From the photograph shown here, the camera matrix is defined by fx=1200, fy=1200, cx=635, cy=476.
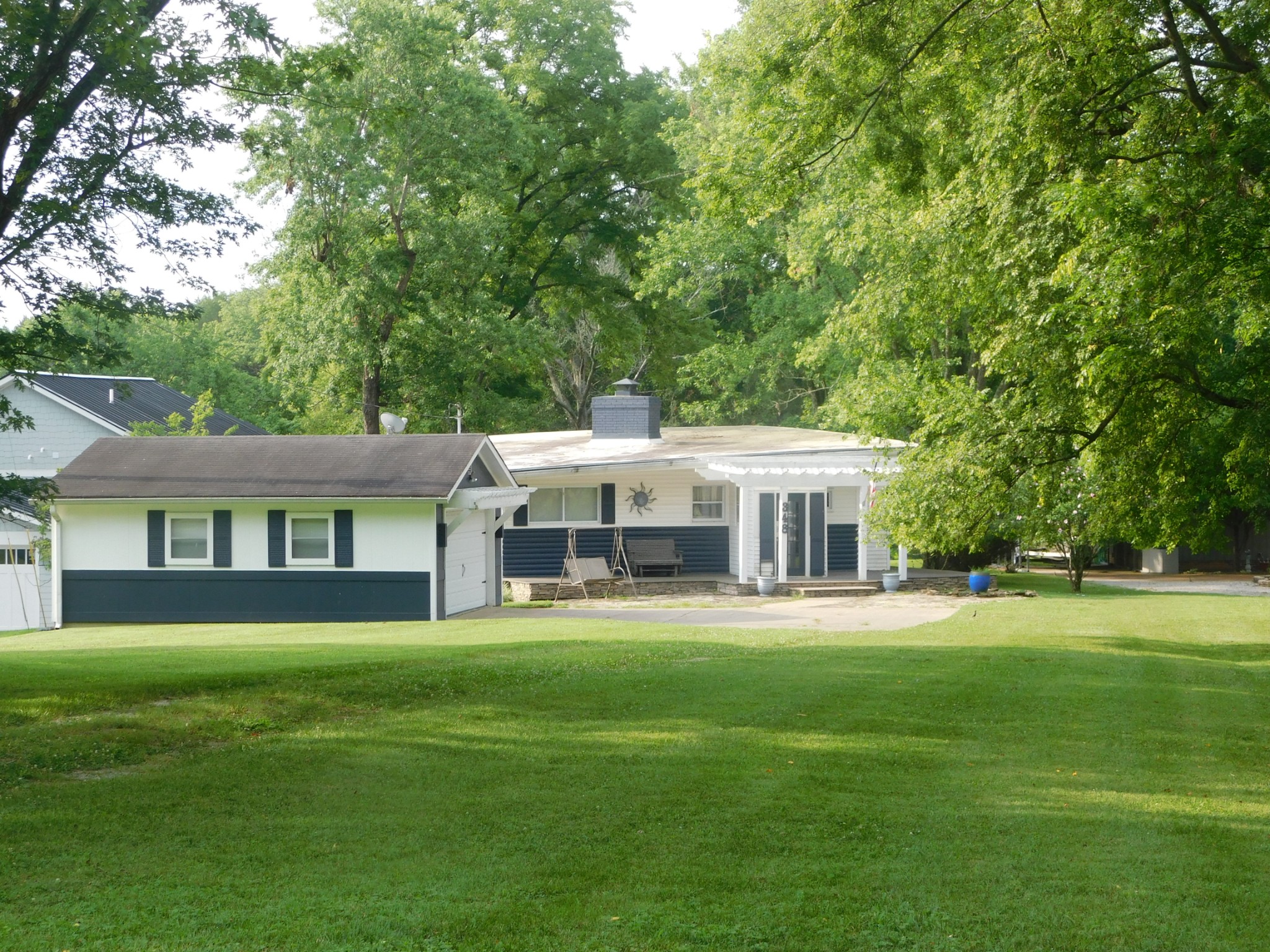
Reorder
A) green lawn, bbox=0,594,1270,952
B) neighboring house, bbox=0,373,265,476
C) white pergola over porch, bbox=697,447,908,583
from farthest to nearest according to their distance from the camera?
1. neighboring house, bbox=0,373,265,476
2. white pergola over porch, bbox=697,447,908,583
3. green lawn, bbox=0,594,1270,952

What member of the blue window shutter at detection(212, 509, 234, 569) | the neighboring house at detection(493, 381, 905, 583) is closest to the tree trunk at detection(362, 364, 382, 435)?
the neighboring house at detection(493, 381, 905, 583)

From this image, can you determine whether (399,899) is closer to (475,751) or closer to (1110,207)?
(475,751)

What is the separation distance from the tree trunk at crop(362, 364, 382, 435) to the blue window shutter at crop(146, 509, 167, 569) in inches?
488

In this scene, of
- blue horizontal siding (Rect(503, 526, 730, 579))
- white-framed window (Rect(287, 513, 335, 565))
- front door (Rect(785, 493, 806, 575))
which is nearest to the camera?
white-framed window (Rect(287, 513, 335, 565))

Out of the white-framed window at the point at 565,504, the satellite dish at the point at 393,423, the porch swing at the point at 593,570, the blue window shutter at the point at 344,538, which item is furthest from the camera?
the white-framed window at the point at 565,504

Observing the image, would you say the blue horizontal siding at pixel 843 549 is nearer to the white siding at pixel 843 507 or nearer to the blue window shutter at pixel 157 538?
the white siding at pixel 843 507

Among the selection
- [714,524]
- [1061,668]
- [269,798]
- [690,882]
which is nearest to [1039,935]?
[690,882]

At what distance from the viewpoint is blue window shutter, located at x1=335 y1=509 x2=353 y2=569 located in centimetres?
2167

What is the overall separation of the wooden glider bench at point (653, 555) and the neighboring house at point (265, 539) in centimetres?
582

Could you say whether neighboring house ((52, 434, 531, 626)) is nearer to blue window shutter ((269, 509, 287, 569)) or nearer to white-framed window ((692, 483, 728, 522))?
blue window shutter ((269, 509, 287, 569))

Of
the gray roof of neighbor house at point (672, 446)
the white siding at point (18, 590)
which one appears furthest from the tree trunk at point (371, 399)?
the white siding at point (18, 590)

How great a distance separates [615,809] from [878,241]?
22.5 metres

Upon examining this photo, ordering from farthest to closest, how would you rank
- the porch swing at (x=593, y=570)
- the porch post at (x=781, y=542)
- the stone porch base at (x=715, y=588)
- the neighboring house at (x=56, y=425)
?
the neighboring house at (x=56, y=425), the porch post at (x=781, y=542), the porch swing at (x=593, y=570), the stone porch base at (x=715, y=588)

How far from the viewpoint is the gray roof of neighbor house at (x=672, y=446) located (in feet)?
87.9
